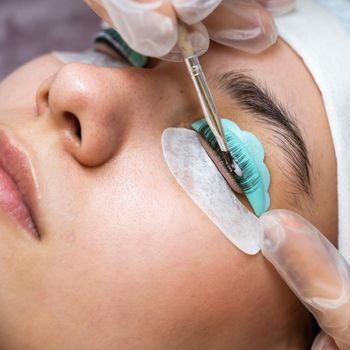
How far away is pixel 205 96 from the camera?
3.07 feet

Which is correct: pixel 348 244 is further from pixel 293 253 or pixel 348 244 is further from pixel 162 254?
pixel 162 254

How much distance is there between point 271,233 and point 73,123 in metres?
0.38

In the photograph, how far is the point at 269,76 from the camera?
101 cm

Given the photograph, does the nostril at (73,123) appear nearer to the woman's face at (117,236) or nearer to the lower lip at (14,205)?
the woman's face at (117,236)

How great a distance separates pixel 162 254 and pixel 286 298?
0.28 metres

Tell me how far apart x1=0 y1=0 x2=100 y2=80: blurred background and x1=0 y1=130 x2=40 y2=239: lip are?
100 cm

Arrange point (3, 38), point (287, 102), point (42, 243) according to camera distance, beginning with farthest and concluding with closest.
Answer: point (3, 38) → point (287, 102) → point (42, 243)

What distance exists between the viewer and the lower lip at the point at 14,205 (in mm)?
880

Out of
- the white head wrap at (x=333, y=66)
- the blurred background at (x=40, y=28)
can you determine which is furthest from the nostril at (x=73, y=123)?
the blurred background at (x=40, y=28)

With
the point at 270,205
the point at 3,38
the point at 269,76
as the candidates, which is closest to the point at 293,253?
the point at 270,205

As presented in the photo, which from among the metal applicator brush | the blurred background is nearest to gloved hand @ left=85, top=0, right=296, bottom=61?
the metal applicator brush

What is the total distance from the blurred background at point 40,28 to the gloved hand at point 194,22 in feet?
2.92

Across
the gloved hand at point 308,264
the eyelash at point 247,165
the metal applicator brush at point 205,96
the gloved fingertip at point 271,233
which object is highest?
the metal applicator brush at point 205,96

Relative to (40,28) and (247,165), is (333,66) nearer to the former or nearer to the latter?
(247,165)
